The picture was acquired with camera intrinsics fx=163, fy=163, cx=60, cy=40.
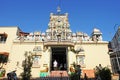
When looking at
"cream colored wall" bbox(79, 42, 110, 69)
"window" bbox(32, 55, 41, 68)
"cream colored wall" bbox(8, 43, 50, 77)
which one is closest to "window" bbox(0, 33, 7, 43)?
"cream colored wall" bbox(8, 43, 50, 77)

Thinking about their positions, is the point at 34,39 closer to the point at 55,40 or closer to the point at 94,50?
the point at 55,40

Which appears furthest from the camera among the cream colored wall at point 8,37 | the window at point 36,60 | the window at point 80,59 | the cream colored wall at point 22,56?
the cream colored wall at point 8,37

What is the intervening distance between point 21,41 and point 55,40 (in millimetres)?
6194

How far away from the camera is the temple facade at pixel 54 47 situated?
2802cm

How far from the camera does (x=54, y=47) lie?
28.6 m

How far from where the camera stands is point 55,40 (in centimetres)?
2831

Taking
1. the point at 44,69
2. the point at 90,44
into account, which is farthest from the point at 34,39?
the point at 90,44

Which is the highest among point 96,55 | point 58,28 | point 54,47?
point 58,28

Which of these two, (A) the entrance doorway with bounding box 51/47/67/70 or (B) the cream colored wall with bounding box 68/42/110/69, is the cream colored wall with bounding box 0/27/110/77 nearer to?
(B) the cream colored wall with bounding box 68/42/110/69

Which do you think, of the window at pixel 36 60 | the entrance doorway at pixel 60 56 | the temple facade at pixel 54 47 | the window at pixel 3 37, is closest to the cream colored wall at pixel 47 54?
the temple facade at pixel 54 47

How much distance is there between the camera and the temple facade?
28.0 m

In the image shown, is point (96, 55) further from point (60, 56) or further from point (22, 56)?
point (22, 56)

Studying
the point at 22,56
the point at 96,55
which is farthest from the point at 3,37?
the point at 96,55

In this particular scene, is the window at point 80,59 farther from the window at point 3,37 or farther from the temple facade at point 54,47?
the window at point 3,37
